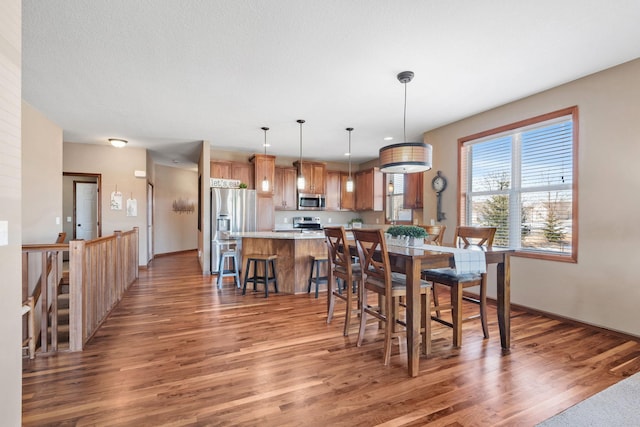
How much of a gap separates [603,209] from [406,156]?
206 cm

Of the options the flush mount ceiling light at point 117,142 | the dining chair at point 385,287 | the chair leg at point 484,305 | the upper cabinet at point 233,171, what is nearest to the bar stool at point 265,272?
the dining chair at point 385,287

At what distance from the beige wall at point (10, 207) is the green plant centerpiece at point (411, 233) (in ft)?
8.55

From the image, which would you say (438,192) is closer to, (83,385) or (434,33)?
(434,33)

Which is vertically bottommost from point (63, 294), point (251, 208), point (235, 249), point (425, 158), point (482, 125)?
point (63, 294)

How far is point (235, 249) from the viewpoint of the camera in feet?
17.2

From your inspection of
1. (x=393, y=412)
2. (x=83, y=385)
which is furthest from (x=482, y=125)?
(x=83, y=385)

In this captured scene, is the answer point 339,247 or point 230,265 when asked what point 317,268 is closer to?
point 339,247

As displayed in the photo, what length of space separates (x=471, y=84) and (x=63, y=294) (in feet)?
19.1

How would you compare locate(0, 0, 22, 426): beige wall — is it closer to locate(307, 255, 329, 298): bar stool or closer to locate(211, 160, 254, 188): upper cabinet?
locate(307, 255, 329, 298): bar stool

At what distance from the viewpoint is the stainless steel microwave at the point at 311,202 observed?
690 cm

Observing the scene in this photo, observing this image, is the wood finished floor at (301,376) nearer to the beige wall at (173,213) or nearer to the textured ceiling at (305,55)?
the textured ceiling at (305,55)

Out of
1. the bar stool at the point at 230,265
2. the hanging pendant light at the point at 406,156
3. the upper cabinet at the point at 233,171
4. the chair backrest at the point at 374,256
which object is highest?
the upper cabinet at the point at 233,171

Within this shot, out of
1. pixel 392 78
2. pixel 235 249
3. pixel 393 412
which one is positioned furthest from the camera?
pixel 235 249

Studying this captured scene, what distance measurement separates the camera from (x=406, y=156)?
2.73 metres
